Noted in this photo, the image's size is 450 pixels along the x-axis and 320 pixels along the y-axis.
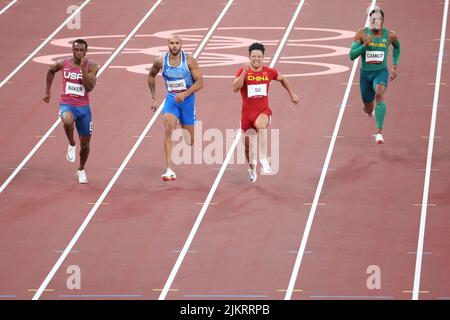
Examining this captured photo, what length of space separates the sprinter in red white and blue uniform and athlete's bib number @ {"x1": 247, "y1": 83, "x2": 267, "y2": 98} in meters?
1.88

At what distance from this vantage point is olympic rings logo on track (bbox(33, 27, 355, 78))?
20856 millimetres

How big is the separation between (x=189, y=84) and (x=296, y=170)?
177cm

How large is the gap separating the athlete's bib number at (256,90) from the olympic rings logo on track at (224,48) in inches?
182

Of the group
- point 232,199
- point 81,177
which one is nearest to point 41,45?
point 81,177

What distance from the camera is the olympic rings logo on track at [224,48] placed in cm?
2086

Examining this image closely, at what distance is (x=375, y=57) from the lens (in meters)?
17.2

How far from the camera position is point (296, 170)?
16.2 m

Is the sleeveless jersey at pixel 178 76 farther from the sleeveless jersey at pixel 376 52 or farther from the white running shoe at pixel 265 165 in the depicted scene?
the sleeveless jersey at pixel 376 52

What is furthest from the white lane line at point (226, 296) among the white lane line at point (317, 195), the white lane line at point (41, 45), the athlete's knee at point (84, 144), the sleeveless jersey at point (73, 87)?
the white lane line at point (41, 45)

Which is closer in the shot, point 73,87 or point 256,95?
point 73,87

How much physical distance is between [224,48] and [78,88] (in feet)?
22.0

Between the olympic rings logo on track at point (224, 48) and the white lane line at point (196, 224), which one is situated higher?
the olympic rings logo on track at point (224, 48)

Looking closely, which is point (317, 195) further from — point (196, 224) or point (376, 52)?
point (376, 52)

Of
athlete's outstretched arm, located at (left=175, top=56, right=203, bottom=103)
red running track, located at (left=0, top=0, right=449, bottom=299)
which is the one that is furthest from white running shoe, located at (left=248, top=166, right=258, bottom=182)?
athlete's outstretched arm, located at (left=175, top=56, right=203, bottom=103)
